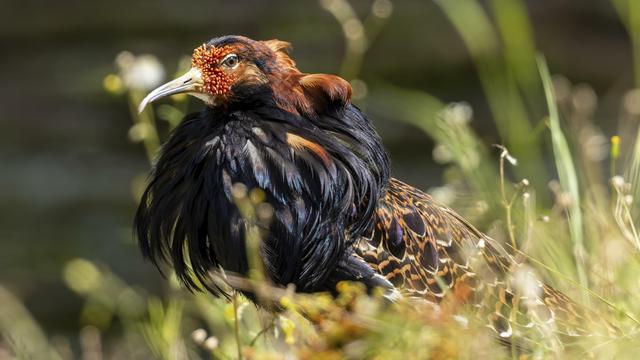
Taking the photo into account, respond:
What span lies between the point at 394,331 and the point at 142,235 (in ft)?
3.41

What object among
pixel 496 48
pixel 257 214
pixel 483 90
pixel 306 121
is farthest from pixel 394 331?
pixel 483 90

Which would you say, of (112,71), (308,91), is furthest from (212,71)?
(112,71)

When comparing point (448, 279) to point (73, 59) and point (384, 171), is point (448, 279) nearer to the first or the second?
point (384, 171)

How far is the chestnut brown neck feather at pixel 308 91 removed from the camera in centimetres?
247

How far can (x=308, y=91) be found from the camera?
8.18 ft

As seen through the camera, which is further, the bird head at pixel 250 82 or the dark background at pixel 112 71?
the dark background at pixel 112 71

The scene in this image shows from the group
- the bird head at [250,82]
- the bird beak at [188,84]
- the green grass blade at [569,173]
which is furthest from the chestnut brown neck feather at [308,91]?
the green grass blade at [569,173]

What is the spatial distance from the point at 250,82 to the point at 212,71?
8 cm

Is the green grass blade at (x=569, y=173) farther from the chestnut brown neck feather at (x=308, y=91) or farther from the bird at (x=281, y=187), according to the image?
the chestnut brown neck feather at (x=308, y=91)

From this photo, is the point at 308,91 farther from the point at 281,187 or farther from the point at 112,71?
the point at 112,71

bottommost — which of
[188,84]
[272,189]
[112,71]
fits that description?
[112,71]

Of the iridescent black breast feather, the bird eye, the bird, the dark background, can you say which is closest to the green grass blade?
the bird

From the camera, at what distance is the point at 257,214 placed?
237 centimetres

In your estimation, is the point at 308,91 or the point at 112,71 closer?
the point at 308,91
